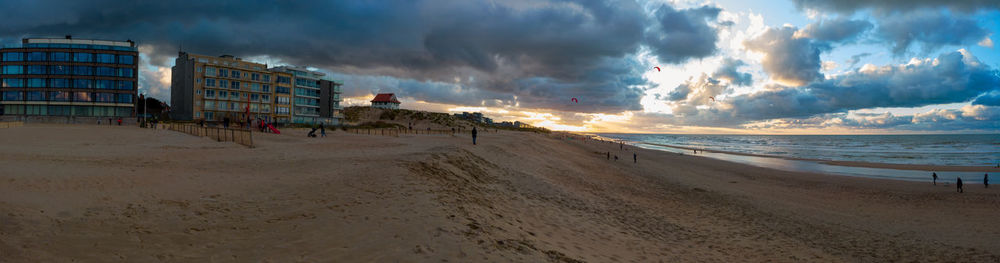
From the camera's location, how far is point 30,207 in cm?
761

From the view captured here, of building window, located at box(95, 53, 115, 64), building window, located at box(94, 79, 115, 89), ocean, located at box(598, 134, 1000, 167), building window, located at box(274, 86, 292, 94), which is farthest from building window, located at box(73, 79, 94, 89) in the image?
ocean, located at box(598, 134, 1000, 167)

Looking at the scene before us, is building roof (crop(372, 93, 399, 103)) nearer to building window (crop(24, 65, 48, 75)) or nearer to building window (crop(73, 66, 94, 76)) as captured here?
building window (crop(73, 66, 94, 76))

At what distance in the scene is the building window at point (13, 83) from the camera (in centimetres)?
6276

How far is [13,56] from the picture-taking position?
62.6 metres

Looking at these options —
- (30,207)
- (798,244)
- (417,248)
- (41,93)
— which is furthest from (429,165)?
(41,93)

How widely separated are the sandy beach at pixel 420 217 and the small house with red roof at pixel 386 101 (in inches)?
4434

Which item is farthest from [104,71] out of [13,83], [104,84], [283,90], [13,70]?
[283,90]

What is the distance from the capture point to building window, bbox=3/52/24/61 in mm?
62406

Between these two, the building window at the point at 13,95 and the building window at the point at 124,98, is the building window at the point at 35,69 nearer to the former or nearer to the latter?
the building window at the point at 13,95

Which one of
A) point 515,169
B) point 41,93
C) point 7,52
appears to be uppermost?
point 7,52

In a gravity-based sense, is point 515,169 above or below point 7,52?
below

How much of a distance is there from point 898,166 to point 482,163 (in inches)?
1936

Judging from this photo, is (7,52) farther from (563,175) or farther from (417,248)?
(417,248)

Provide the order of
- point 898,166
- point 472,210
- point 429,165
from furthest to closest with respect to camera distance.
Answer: point 898,166, point 429,165, point 472,210
